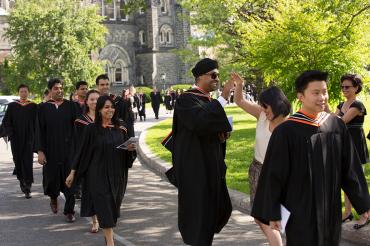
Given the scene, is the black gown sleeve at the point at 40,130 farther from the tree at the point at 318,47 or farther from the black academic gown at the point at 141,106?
the black academic gown at the point at 141,106

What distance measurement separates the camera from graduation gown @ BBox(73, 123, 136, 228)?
7.21 metres

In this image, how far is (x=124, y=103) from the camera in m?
9.75

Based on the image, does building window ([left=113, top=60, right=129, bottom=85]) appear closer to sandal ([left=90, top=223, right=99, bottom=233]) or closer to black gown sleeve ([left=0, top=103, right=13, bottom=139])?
black gown sleeve ([left=0, top=103, right=13, bottom=139])

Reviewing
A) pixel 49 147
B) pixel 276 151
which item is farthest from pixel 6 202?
pixel 276 151

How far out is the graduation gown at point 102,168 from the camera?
7.21 m

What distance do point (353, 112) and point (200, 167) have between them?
269 centimetres

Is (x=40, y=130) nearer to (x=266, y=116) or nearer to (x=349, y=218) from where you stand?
(x=266, y=116)

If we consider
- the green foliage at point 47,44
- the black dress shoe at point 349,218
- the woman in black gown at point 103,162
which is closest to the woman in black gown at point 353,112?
the black dress shoe at point 349,218

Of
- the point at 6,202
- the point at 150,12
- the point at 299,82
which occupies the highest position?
the point at 150,12

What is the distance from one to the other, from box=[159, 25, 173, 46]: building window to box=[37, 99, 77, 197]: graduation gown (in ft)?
179

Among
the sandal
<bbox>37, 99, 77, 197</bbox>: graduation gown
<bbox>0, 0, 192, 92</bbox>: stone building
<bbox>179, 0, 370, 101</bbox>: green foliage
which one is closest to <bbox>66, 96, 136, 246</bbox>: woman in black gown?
the sandal

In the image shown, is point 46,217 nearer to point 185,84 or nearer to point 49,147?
point 49,147

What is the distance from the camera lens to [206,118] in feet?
18.2

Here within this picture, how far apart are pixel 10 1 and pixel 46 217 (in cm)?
5187
